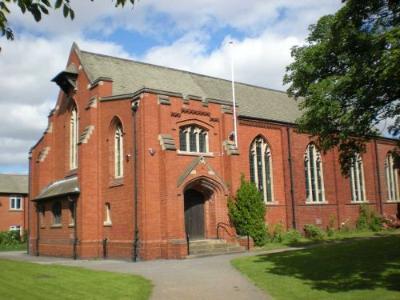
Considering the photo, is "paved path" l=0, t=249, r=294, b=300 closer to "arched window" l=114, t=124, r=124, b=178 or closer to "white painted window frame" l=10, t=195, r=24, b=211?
"arched window" l=114, t=124, r=124, b=178

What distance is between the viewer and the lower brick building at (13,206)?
50125 mm

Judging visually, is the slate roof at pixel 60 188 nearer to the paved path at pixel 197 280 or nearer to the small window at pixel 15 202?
the paved path at pixel 197 280

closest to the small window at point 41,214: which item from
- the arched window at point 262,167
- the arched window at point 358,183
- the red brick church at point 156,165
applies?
the red brick church at point 156,165

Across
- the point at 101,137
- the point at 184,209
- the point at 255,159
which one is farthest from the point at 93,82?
the point at 255,159

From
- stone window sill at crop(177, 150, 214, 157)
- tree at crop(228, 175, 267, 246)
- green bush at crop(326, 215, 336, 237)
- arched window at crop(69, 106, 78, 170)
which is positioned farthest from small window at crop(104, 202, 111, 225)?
green bush at crop(326, 215, 336, 237)

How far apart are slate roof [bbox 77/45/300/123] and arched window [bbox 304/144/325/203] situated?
281 cm

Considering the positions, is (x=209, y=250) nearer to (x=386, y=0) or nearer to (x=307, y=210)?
(x=307, y=210)

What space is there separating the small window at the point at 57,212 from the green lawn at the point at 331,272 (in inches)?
539

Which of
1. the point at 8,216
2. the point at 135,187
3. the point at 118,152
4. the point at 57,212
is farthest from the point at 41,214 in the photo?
the point at 8,216

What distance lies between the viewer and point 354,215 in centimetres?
3381

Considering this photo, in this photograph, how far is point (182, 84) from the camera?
30594 millimetres

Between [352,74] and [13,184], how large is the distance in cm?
4788

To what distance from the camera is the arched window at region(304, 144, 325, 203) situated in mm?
31703

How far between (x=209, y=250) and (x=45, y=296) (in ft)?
40.0
